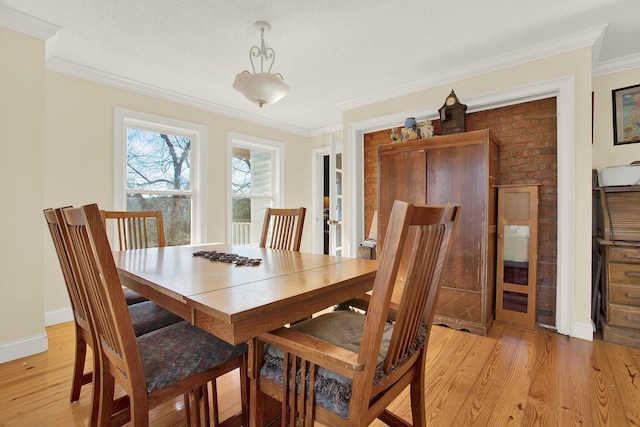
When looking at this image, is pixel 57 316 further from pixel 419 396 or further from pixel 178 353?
pixel 419 396

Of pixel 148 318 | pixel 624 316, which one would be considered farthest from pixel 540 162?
pixel 148 318

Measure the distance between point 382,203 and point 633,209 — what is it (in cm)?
196

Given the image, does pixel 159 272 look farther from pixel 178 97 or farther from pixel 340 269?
pixel 178 97

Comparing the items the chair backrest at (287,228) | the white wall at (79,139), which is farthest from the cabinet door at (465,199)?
the white wall at (79,139)

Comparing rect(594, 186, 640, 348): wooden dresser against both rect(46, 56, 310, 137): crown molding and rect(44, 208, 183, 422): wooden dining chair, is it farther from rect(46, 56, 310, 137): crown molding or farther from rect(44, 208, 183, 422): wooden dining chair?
rect(46, 56, 310, 137): crown molding

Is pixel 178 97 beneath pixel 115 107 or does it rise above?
above

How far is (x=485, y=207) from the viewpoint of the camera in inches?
98.0

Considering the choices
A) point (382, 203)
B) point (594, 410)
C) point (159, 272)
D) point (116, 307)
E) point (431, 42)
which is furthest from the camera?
point (382, 203)

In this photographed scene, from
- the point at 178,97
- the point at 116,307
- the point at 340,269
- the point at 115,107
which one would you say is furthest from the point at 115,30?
the point at 340,269

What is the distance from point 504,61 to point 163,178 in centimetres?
377

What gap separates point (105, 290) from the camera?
0.94m

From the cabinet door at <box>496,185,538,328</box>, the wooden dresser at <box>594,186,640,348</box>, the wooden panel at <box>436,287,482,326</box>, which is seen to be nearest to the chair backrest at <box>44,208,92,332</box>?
the wooden panel at <box>436,287,482,326</box>

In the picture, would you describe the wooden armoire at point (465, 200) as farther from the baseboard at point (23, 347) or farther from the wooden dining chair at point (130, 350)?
the baseboard at point (23, 347)

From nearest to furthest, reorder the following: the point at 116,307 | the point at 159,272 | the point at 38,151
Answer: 1. the point at 116,307
2. the point at 159,272
3. the point at 38,151
